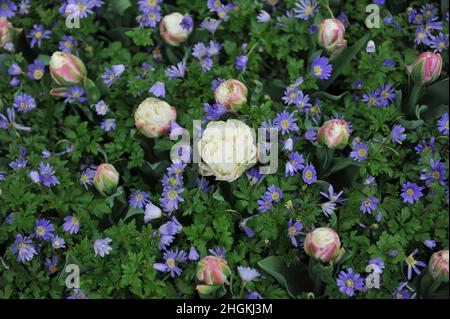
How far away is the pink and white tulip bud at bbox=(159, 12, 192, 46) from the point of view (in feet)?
5.25

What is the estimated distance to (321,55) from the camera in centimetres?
162

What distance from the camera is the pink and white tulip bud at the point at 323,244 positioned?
1260mm

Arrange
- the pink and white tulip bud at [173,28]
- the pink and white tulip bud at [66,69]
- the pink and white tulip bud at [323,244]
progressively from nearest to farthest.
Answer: the pink and white tulip bud at [323,244] → the pink and white tulip bud at [66,69] → the pink and white tulip bud at [173,28]

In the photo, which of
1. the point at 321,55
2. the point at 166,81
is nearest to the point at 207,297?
the point at 166,81

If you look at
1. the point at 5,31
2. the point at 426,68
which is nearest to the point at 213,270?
the point at 426,68

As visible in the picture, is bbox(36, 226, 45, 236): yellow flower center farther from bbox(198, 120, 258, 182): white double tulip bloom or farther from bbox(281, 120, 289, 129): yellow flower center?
bbox(281, 120, 289, 129): yellow flower center

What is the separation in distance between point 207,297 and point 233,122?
0.41 metres

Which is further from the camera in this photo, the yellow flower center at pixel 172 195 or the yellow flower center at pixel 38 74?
the yellow flower center at pixel 38 74

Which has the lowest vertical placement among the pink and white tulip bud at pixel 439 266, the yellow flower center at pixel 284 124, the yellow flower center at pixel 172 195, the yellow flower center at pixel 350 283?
the yellow flower center at pixel 350 283

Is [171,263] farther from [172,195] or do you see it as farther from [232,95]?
[232,95]

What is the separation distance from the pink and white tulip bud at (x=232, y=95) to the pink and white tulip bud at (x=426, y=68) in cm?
43

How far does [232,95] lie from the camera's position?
4.73 feet

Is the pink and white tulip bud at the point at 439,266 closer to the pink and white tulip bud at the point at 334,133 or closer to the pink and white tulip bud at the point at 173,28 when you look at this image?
the pink and white tulip bud at the point at 334,133

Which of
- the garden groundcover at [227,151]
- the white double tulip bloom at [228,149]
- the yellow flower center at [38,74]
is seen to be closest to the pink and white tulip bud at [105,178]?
the garden groundcover at [227,151]
